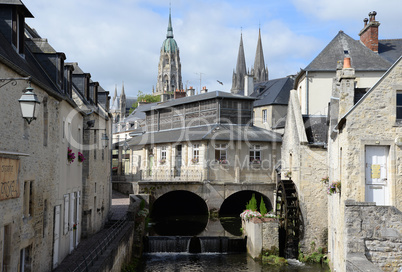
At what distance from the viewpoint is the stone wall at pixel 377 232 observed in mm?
11836

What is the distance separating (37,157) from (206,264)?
10226 millimetres

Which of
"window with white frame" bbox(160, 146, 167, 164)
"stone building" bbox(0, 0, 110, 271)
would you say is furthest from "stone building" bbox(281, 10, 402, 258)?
"window with white frame" bbox(160, 146, 167, 164)

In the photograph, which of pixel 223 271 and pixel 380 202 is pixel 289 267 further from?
pixel 380 202

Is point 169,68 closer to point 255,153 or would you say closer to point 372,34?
point 255,153

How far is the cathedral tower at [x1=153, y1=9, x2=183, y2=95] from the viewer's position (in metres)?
111

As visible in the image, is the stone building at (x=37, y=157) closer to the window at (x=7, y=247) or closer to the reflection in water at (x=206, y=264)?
the window at (x=7, y=247)

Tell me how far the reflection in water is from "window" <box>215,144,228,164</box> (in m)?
10.2

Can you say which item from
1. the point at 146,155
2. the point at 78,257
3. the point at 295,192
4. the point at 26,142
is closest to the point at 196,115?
the point at 146,155

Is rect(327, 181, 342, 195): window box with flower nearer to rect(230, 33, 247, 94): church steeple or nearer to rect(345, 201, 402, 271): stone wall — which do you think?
rect(345, 201, 402, 271): stone wall

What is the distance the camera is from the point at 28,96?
22.7 feet

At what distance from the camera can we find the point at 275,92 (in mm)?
40688

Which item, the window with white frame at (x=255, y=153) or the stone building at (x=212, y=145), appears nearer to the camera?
the stone building at (x=212, y=145)

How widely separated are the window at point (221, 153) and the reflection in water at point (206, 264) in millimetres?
10180

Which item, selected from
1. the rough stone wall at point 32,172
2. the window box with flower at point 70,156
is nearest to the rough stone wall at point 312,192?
the window box with flower at point 70,156
